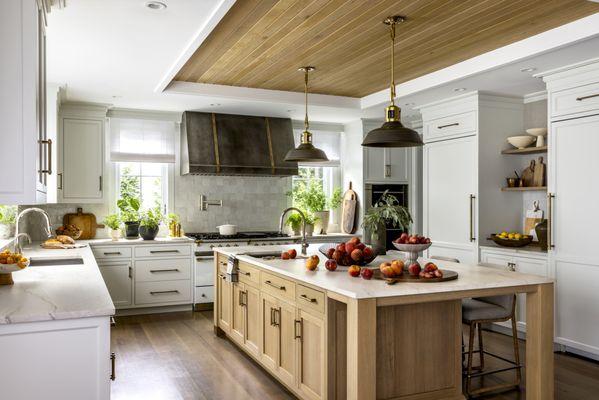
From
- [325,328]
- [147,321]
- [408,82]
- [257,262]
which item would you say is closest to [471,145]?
[408,82]

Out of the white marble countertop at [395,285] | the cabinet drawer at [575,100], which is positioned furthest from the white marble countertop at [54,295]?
the cabinet drawer at [575,100]

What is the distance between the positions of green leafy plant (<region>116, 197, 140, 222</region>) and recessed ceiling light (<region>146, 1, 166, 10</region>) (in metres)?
3.73

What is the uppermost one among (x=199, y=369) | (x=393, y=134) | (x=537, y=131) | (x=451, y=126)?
(x=451, y=126)

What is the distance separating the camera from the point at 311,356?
328 cm

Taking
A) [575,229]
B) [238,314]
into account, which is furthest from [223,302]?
[575,229]

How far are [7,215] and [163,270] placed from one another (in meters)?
1.79

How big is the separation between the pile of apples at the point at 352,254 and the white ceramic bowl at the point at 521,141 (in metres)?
2.69

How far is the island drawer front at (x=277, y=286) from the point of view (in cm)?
354

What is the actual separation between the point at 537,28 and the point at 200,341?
401cm

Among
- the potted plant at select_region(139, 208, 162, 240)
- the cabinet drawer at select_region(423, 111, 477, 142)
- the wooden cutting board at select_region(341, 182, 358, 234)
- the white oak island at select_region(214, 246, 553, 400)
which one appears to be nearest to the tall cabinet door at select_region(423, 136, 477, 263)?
the cabinet drawer at select_region(423, 111, 477, 142)

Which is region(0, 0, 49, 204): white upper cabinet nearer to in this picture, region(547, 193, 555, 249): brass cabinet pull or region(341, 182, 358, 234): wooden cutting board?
region(547, 193, 555, 249): brass cabinet pull

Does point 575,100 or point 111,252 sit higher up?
point 575,100

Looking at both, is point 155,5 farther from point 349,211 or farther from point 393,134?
point 349,211

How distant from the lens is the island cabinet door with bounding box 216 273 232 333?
4914 mm
